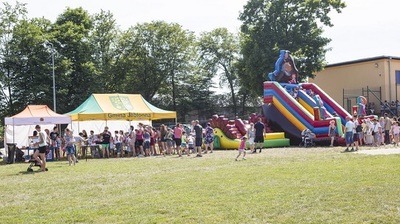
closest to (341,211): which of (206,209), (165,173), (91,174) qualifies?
(206,209)

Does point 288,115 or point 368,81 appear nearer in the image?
point 288,115

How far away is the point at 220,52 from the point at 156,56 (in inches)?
425

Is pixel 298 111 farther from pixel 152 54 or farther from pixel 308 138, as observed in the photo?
pixel 152 54

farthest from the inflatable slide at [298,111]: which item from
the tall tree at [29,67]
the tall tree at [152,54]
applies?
the tall tree at [152,54]

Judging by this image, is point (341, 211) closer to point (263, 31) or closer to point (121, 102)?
point (121, 102)

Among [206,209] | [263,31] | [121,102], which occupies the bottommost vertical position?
[206,209]

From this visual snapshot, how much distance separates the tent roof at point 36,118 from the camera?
69.5ft

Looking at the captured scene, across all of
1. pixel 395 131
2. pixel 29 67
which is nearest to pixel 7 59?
pixel 29 67

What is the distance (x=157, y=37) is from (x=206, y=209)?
4394 centimetres

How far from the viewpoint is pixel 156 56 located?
50500 millimetres

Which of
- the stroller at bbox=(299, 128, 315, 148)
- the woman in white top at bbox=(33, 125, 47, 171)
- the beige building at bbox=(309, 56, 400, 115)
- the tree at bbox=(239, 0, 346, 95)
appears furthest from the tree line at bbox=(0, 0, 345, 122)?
the woman in white top at bbox=(33, 125, 47, 171)

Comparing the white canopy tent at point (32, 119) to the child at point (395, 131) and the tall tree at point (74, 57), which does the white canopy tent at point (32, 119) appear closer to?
the child at point (395, 131)

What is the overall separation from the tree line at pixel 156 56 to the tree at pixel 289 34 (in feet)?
0.25

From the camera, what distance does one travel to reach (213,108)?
55.7 metres
